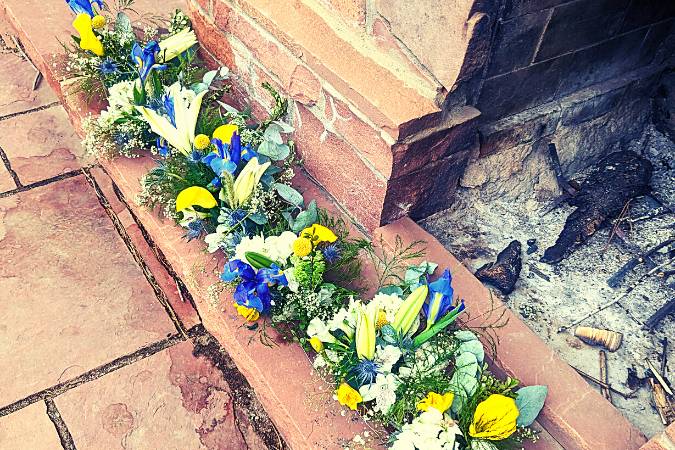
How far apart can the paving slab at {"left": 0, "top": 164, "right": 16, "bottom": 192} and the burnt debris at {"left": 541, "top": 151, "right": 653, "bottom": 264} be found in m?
2.17

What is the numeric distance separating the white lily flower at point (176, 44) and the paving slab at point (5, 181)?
828 mm

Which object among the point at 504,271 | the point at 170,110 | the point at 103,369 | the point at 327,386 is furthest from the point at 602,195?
the point at 103,369

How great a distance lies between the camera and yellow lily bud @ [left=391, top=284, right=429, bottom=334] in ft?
5.32

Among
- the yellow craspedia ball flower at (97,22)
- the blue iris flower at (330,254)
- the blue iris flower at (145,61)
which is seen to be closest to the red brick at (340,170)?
the blue iris flower at (330,254)

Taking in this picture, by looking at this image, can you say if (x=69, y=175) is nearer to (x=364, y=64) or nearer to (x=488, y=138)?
(x=364, y=64)

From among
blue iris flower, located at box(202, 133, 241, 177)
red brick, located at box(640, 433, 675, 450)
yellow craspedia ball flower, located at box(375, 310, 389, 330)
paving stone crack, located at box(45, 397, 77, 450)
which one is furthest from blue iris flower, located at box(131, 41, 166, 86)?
red brick, located at box(640, 433, 675, 450)

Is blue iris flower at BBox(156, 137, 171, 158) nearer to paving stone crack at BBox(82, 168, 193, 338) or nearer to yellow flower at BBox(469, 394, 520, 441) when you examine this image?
paving stone crack at BBox(82, 168, 193, 338)

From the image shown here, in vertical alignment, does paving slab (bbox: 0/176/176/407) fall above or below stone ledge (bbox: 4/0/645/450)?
above

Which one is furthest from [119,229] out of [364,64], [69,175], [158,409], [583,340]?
[583,340]

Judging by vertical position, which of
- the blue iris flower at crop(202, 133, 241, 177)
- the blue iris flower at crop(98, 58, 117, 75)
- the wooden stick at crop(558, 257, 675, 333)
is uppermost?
the blue iris flower at crop(98, 58, 117, 75)

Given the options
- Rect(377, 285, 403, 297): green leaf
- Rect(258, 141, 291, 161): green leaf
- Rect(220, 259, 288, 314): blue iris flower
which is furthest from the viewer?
Rect(258, 141, 291, 161): green leaf

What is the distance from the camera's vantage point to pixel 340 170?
204cm

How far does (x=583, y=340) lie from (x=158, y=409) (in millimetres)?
1402

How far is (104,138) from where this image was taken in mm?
2254
